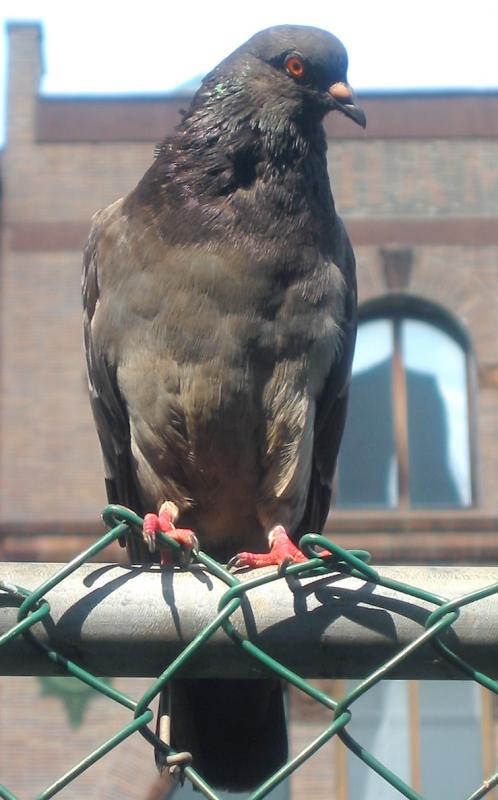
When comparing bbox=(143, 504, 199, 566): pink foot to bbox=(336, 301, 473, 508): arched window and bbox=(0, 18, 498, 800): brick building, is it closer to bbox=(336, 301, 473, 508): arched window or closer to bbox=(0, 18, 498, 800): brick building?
bbox=(0, 18, 498, 800): brick building

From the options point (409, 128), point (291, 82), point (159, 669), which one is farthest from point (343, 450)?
point (159, 669)

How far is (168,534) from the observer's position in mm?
2795

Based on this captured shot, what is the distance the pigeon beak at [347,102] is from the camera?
3988 millimetres

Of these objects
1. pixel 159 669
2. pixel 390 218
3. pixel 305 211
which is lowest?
pixel 159 669

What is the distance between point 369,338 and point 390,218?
4.65ft

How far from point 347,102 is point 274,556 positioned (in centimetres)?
167

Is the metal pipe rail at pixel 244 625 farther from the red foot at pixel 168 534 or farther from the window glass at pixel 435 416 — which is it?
the window glass at pixel 435 416

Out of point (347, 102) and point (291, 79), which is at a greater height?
point (291, 79)

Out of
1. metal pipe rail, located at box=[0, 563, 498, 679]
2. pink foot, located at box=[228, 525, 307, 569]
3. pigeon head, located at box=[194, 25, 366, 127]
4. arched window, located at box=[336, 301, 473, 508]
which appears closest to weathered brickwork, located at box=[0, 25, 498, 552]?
arched window, located at box=[336, 301, 473, 508]

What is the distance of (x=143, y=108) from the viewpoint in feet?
48.9

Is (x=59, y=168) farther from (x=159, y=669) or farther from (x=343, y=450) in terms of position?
(x=159, y=669)

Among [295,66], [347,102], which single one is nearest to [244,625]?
[347,102]

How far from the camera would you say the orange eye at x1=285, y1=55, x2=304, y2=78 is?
4.09 metres

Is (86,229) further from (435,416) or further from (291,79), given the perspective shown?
(291,79)
